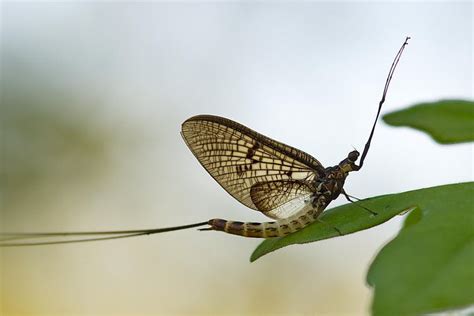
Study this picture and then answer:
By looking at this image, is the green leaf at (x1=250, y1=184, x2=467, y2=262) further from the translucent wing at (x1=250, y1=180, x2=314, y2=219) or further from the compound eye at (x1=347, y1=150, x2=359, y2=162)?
the compound eye at (x1=347, y1=150, x2=359, y2=162)

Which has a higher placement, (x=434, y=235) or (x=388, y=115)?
(x=388, y=115)

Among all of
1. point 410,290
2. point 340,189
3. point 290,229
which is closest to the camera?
point 410,290

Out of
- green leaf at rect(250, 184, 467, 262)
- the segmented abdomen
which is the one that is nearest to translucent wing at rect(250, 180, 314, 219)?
the segmented abdomen

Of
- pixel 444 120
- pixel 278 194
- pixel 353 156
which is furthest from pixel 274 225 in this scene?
pixel 444 120

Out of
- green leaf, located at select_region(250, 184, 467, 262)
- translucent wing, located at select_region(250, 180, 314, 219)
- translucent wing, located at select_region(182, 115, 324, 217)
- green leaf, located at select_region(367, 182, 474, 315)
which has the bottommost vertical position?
green leaf, located at select_region(367, 182, 474, 315)

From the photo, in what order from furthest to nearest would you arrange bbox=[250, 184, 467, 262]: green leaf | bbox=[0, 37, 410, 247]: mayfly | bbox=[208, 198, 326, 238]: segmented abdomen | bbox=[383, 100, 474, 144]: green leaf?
bbox=[0, 37, 410, 247]: mayfly, bbox=[208, 198, 326, 238]: segmented abdomen, bbox=[250, 184, 467, 262]: green leaf, bbox=[383, 100, 474, 144]: green leaf

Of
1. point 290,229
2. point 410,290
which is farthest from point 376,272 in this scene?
point 290,229

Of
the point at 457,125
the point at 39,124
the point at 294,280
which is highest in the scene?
the point at 39,124

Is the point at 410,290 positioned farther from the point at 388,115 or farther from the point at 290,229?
the point at 290,229
